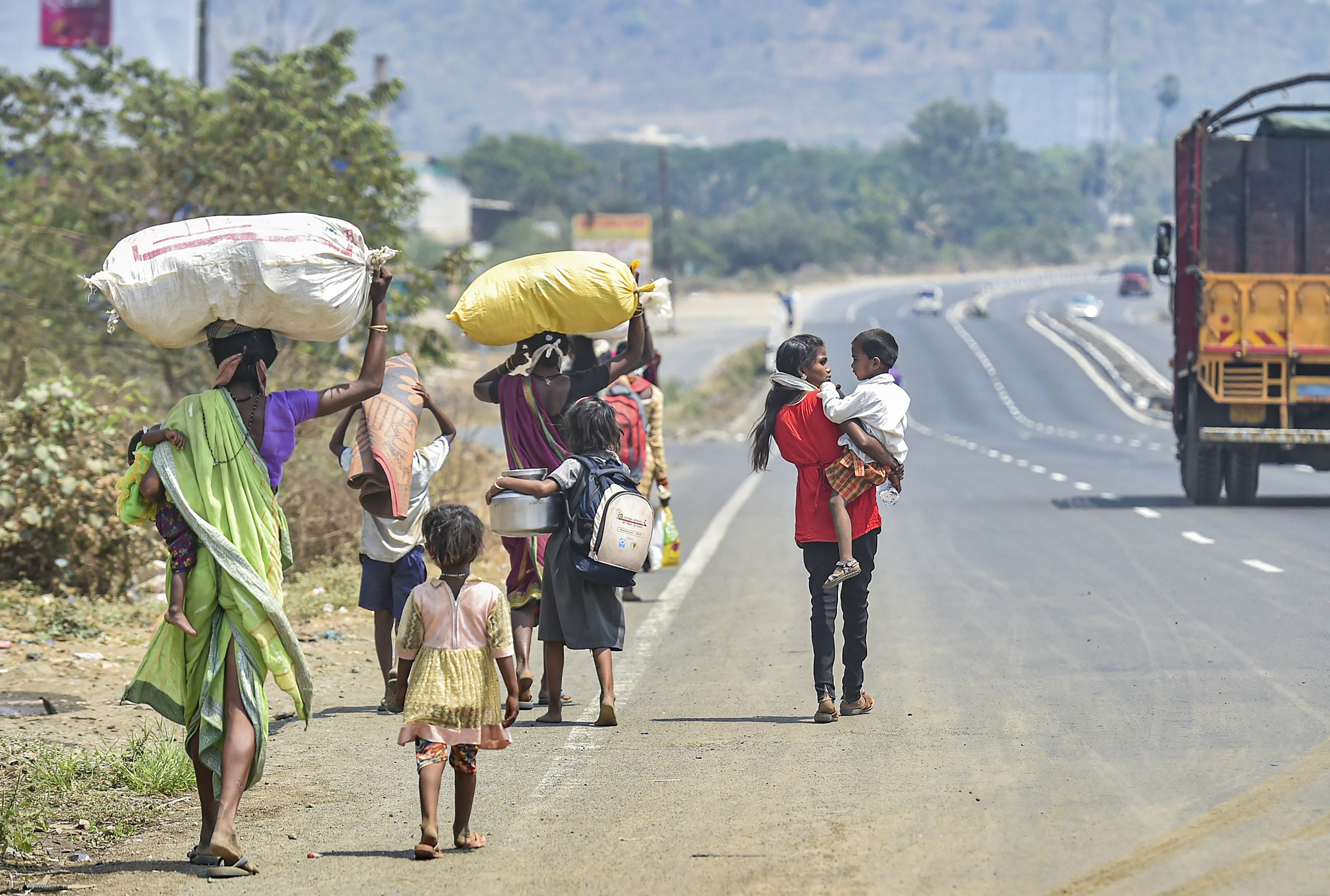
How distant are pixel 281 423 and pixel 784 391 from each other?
8.87 feet

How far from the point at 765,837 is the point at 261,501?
2081 mm

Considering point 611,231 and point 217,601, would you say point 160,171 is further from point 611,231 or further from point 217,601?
point 611,231

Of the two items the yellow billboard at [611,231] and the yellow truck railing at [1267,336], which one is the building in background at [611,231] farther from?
the yellow truck railing at [1267,336]

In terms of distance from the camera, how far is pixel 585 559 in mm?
7316

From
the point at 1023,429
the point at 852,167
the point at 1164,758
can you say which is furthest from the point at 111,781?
the point at 852,167

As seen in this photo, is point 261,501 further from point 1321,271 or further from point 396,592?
point 1321,271

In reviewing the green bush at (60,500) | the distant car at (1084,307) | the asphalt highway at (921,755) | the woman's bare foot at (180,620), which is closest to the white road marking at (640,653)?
the asphalt highway at (921,755)

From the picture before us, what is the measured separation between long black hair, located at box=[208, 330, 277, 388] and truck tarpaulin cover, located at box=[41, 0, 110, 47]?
59.5 meters

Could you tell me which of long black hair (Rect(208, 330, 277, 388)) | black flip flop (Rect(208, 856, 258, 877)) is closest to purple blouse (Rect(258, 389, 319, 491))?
long black hair (Rect(208, 330, 277, 388))

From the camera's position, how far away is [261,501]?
223 inches

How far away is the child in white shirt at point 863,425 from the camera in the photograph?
7355 millimetres

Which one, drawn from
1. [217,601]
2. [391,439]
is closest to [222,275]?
[217,601]

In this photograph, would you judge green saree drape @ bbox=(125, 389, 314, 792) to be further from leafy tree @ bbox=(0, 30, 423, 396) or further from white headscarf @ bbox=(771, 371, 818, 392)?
leafy tree @ bbox=(0, 30, 423, 396)

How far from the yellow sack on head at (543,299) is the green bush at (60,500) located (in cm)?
406
